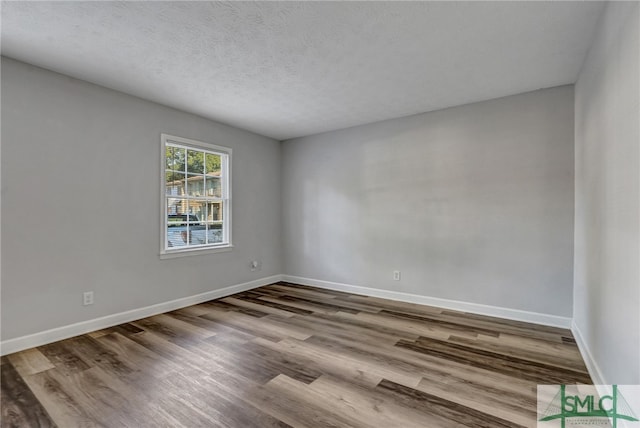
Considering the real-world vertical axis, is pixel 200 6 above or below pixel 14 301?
above

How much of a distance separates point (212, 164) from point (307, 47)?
2.50 metres

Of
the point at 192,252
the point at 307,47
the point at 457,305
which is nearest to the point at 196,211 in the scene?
the point at 192,252

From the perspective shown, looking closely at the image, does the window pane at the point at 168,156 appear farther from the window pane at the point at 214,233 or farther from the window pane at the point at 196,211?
the window pane at the point at 214,233

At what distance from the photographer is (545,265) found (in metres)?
3.15

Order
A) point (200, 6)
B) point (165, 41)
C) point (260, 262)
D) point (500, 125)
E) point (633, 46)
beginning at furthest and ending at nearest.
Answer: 1. point (260, 262)
2. point (500, 125)
3. point (165, 41)
4. point (200, 6)
5. point (633, 46)

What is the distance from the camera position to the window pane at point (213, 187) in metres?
4.22

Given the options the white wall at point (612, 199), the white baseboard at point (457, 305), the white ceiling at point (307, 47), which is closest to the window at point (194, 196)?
the white ceiling at point (307, 47)

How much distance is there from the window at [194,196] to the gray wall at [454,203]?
1389 mm

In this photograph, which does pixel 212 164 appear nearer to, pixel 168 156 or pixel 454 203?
pixel 168 156

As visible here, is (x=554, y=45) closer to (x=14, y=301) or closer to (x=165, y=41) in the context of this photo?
(x=165, y=41)

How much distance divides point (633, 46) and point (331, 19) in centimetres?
169

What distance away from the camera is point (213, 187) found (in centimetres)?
432

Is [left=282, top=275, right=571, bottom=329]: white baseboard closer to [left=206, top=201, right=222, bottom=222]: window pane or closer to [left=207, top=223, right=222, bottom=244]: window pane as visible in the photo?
[left=207, top=223, right=222, bottom=244]: window pane

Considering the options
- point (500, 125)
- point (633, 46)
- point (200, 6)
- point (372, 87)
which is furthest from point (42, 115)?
point (500, 125)
